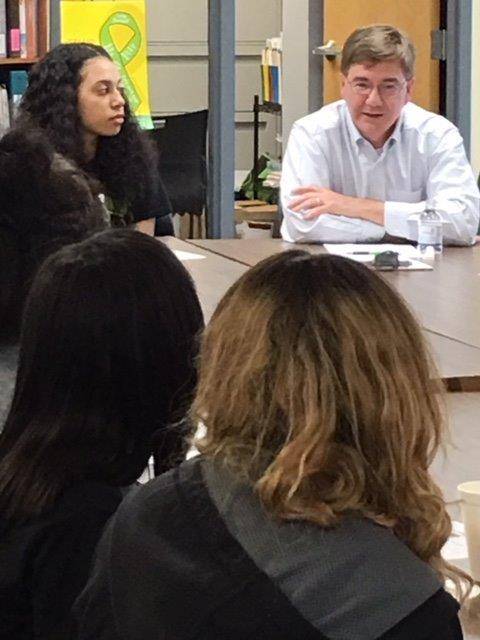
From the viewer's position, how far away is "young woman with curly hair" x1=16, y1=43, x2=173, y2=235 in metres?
4.04

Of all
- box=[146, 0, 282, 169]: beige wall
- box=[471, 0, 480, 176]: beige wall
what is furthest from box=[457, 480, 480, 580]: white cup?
box=[146, 0, 282, 169]: beige wall

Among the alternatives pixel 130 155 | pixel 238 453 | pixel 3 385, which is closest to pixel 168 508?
pixel 238 453

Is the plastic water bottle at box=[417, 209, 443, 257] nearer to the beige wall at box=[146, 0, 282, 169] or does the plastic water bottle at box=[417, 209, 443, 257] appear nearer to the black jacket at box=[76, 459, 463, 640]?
the black jacket at box=[76, 459, 463, 640]

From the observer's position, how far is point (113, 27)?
5.11m

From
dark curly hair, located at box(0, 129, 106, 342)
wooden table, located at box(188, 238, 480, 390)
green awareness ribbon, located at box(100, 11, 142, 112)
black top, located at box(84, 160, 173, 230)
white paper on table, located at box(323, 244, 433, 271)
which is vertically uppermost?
green awareness ribbon, located at box(100, 11, 142, 112)

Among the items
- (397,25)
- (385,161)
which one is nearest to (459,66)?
(397,25)

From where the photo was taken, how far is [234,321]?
1039 millimetres

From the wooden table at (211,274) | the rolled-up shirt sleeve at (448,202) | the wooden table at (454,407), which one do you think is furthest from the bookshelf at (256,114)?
the wooden table at (454,407)

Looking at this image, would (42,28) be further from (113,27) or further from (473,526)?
(473,526)

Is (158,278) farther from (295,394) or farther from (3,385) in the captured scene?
(3,385)

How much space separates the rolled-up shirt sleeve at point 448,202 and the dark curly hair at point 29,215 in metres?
1.74

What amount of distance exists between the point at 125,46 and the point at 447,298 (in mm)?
2713

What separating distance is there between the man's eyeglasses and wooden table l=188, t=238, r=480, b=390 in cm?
53

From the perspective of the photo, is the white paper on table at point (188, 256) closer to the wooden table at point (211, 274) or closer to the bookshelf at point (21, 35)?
the wooden table at point (211, 274)
